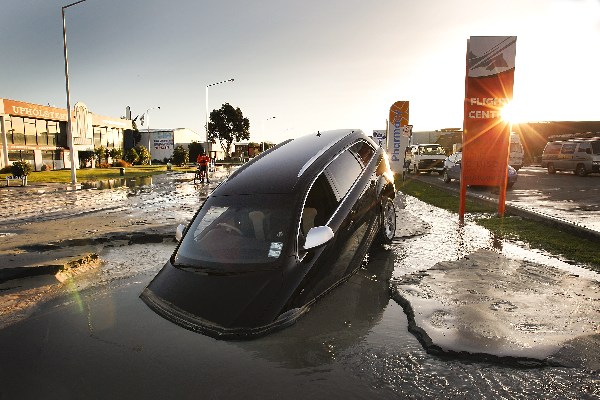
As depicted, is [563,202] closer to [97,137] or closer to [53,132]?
[53,132]

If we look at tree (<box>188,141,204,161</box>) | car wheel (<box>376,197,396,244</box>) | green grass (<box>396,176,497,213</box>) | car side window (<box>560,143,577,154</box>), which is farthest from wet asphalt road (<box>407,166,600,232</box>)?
tree (<box>188,141,204,161</box>)

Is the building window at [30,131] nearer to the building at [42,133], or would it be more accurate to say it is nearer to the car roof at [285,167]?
the building at [42,133]

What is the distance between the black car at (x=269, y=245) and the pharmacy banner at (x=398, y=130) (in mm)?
16539

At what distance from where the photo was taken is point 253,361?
10.0 ft

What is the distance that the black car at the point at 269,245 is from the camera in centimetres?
331

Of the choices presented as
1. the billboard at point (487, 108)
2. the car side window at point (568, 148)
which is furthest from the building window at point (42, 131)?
the car side window at point (568, 148)

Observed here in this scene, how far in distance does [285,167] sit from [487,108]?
260 inches

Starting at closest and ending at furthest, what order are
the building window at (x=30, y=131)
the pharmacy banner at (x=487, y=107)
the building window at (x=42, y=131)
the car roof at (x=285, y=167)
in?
the car roof at (x=285, y=167), the pharmacy banner at (x=487, y=107), the building window at (x=30, y=131), the building window at (x=42, y=131)

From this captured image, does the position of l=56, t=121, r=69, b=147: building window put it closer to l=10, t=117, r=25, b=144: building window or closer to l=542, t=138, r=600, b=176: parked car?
l=10, t=117, r=25, b=144: building window

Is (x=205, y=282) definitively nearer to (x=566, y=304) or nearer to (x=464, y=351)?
(x=464, y=351)

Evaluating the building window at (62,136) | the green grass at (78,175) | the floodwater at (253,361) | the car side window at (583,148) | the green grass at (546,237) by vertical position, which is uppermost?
the building window at (62,136)

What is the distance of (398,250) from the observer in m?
6.58

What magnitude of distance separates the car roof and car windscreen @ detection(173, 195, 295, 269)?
0.15 meters

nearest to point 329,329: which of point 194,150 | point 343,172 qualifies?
point 343,172
